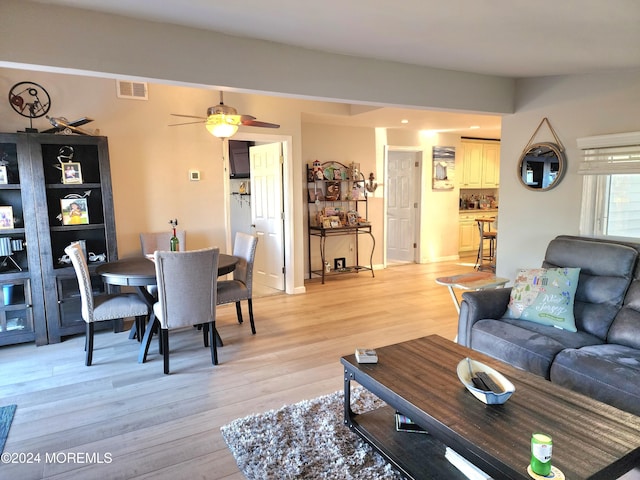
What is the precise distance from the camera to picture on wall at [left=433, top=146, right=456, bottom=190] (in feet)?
25.2

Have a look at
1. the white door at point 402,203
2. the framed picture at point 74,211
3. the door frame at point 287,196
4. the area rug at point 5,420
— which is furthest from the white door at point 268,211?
the area rug at point 5,420

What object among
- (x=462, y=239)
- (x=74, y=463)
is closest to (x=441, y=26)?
(x=74, y=463)

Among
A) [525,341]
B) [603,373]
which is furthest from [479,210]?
[603,373]

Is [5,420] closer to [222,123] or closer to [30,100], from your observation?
[222,123]

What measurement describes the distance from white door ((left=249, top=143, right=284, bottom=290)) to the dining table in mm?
1705

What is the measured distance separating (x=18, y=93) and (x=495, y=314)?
15.2ft

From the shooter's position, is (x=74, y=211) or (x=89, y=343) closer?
(x=89, y=343)

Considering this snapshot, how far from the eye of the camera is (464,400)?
1805 millimetres

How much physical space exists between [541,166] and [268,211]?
339cm

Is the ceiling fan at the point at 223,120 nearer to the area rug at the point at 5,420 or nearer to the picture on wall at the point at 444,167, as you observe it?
the area rug at the point at 5,420

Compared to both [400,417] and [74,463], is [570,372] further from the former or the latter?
[74,463]

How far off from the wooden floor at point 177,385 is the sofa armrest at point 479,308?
83cm

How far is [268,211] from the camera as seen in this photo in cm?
572

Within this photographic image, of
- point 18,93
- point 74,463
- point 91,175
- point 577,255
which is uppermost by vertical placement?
point 18,93
